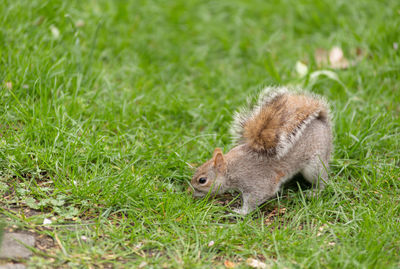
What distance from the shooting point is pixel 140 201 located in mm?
2994

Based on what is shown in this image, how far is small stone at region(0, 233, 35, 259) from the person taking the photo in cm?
242

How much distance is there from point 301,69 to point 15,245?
3043mm

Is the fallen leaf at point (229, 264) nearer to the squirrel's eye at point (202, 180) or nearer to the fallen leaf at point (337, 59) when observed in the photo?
the squirrel's eye at point (202, 180)

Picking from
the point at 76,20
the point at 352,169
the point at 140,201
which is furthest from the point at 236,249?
the point at 76,20

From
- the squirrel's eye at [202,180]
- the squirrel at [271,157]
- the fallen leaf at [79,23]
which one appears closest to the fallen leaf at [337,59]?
the squirrel at [271,157]

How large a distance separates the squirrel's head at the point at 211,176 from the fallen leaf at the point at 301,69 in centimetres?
163

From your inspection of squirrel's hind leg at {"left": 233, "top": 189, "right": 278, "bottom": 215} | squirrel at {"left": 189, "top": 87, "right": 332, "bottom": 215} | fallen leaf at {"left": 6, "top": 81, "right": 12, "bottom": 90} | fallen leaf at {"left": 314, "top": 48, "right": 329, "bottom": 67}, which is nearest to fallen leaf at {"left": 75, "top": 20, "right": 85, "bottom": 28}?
fallen leaf at {"left": 6, "top": 81, "right": 12, "bottom": 90}

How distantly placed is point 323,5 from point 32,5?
10.3ft

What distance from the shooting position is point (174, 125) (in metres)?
3.96

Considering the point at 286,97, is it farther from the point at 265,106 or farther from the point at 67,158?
the point at 67,158

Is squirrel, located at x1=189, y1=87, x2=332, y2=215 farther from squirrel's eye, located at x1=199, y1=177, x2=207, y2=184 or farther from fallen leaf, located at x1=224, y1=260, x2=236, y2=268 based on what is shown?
fallen leaf, located at x1=224, y1=260, x2=236, y2=268

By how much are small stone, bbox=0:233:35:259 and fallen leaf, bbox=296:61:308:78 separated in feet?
9.44

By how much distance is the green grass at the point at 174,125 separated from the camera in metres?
2.71

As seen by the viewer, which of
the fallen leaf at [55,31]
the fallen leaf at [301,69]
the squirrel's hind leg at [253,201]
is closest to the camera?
the squirrel's hind leg at [253,201]
